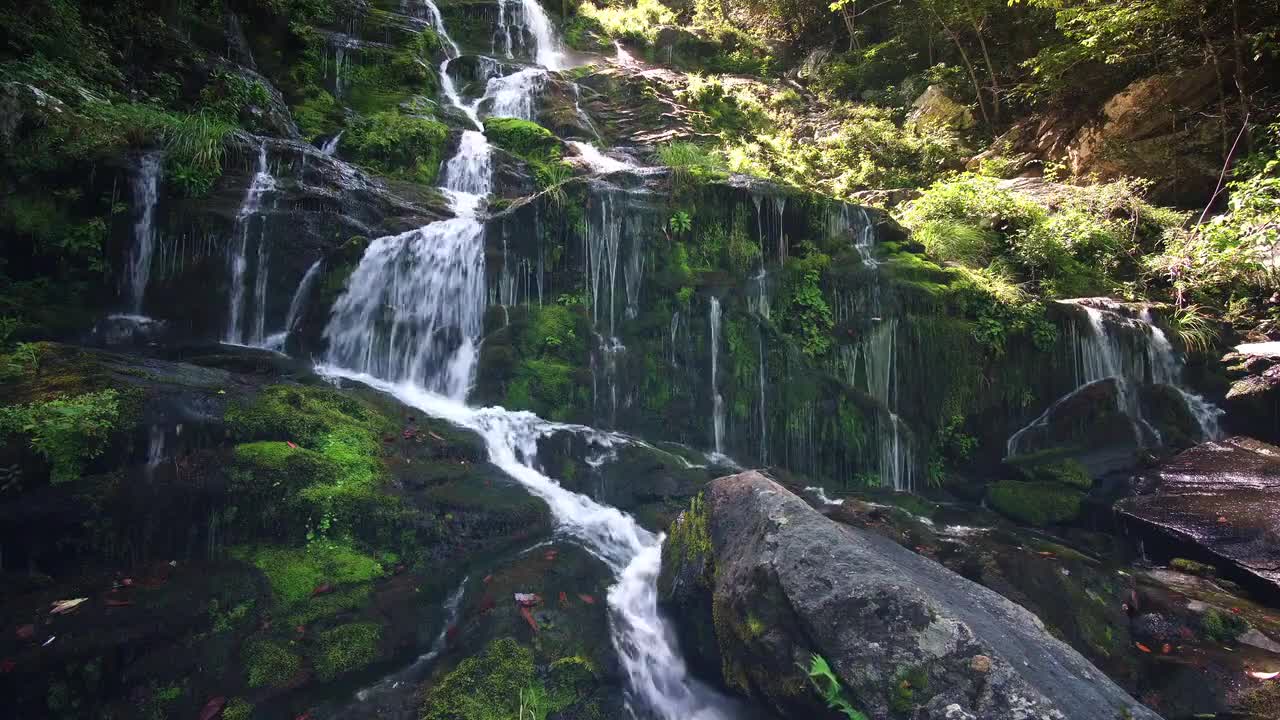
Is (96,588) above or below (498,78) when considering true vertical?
below


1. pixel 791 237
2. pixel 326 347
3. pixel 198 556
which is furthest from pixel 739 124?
pixel 198 556

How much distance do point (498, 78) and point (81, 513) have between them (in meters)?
16.0

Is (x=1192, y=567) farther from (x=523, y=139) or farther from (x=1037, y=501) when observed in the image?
(x=523, y=139)

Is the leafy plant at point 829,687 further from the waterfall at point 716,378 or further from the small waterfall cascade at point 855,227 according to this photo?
the small waterfall cascade at point 855,227

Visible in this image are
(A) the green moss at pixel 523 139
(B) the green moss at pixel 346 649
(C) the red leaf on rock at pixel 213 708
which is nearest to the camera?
(C) the red leaf on rock at pixel 213 708

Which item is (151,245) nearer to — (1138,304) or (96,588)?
(96,588)

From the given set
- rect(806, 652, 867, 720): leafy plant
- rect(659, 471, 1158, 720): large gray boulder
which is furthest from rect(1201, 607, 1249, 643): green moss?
rect(806, 652, 867, 720): leafy plant

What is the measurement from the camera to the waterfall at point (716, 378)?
8.13 meters

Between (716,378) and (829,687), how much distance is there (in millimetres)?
5663

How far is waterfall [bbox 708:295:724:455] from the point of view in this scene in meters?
8.13

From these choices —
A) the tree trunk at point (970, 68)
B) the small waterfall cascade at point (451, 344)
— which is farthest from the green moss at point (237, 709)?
the tree trunk at point (970, 68)

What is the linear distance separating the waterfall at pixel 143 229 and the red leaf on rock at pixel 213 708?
6090 mm

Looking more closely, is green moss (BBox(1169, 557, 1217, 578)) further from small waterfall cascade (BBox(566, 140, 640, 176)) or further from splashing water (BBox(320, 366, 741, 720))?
small waterfall cascade (BBox(566, 140, 640, 176))

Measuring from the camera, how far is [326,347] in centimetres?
786
